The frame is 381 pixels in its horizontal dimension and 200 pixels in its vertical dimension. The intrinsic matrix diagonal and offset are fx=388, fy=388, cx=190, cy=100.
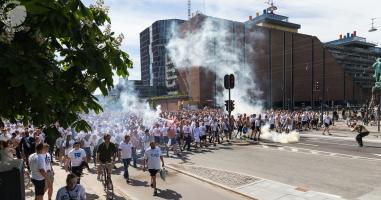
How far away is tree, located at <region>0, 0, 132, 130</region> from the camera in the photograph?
11.0 feet

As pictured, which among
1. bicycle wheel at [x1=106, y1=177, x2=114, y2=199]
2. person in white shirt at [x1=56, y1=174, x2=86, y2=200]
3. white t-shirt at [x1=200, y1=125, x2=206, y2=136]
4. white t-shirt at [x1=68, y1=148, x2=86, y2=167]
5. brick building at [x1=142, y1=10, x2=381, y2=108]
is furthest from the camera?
brick building at [x1=142, y1=10, x2=381, y2=108]

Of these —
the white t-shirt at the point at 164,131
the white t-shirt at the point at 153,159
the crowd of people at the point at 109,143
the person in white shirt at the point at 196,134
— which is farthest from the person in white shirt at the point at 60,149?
the person in white shirt at the point at 196,134

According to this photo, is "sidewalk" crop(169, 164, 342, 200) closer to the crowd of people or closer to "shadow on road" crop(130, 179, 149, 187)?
"shadow on road" crop(130, 179, 149, 187)

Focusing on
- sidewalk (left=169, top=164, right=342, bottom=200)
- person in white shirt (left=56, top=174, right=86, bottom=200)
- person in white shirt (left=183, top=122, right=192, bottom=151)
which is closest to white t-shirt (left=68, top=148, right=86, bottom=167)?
sidewalk (left=169, top=164, right=342, bottom=200)

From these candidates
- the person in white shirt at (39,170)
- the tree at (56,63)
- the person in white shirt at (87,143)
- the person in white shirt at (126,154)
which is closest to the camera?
the tree at (56,63)

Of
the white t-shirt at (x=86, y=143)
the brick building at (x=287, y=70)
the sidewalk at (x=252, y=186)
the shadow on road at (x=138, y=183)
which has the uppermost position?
the brick building at (x=287, y=70)

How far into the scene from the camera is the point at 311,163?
52.0ft

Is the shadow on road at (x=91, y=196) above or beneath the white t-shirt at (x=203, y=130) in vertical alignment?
beneath

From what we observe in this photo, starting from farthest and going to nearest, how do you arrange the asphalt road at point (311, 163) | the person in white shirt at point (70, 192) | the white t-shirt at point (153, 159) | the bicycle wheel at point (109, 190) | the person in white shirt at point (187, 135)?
the person in white shirt at point (187, 135) < the asphalt road at point (311, 163) < the white t-shirt at point (153, 159) < the bicycle wheel at point (109, 190) < the person in white shirt at point (70, 192)

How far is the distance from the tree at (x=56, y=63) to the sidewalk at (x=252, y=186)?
7.33 metres

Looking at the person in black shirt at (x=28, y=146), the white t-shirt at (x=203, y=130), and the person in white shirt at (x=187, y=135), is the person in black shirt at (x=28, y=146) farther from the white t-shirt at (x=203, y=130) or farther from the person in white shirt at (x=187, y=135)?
the white t-shirt at (x=203, y=130)

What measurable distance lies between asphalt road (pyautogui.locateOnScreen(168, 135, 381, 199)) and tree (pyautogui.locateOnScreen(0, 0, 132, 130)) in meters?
8.52

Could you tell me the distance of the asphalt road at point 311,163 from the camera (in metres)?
11.9

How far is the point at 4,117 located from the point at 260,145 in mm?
19528
